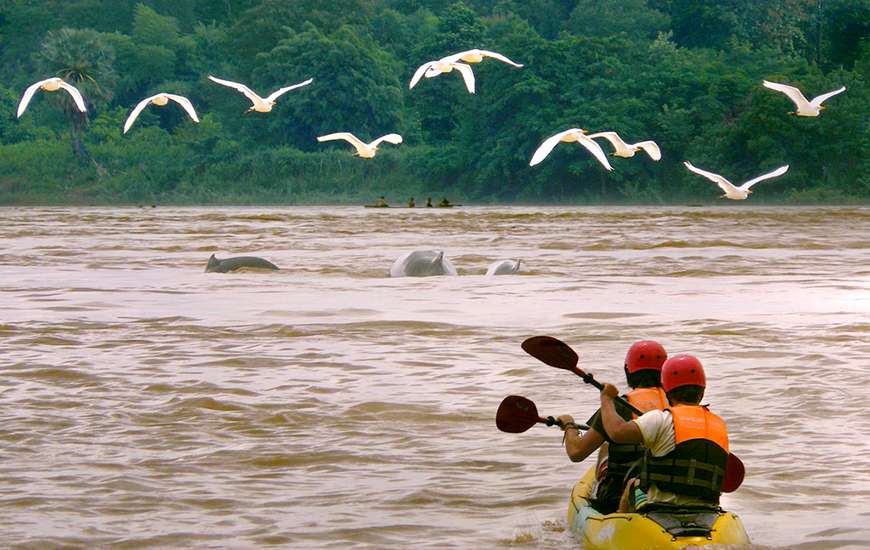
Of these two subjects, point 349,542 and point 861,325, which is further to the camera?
point 861,325

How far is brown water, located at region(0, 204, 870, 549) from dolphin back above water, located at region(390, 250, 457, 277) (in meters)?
0.41

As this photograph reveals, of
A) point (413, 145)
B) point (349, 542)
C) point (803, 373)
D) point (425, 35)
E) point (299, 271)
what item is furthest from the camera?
point (425, 35)

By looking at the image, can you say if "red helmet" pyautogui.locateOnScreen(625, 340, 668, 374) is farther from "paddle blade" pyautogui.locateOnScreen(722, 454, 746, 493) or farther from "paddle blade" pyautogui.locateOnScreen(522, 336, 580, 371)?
"paddle blade" pyautogui.locateOnScreen(722, 454, 746, 493)

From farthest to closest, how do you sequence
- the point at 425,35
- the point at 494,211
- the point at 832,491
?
the point at 425,35, the point at 494,211, the point at 832,491

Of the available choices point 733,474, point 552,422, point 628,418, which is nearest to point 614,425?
point 628,418

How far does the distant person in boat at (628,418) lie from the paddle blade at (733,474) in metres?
0.38

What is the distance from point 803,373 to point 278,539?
6217 millimetres

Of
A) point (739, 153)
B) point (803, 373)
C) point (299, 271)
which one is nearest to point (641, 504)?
point (803, 373)

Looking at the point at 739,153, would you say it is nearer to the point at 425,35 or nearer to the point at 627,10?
the point at 627,10

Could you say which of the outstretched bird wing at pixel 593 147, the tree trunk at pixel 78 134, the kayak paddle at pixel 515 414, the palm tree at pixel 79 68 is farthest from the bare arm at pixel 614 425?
the tree trunk at pixel 78 134

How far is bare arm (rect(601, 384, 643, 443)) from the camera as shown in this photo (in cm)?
644

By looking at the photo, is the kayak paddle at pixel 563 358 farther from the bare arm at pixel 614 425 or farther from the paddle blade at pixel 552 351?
the bare arm at pixel 614 425

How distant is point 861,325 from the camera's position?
53.4ft

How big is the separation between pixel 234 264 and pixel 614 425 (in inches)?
766
